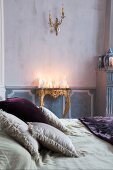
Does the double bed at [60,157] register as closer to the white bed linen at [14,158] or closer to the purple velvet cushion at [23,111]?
the white bed linen at [14,158]

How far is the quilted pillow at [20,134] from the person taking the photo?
4.38 feet

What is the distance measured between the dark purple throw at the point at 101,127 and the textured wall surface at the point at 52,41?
1.80m

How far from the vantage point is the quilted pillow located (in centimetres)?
133

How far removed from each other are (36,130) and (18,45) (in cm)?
272

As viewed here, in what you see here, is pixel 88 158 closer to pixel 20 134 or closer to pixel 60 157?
pixel 60 157

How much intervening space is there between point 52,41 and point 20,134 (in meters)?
2.89

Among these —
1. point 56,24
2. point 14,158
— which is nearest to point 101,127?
point 14,158

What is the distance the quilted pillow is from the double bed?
0.03 metres

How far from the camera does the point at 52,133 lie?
1.50 m

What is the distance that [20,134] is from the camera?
1.37m

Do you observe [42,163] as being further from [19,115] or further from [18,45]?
[18,45]

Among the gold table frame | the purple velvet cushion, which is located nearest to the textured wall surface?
the gold table frame

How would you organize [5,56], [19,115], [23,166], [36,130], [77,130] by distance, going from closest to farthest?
[23,166] < [36,130] < [19,115] < [77,130] < [5,56]

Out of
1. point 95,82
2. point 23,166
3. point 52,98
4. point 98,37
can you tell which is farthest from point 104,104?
→ point 23,166
